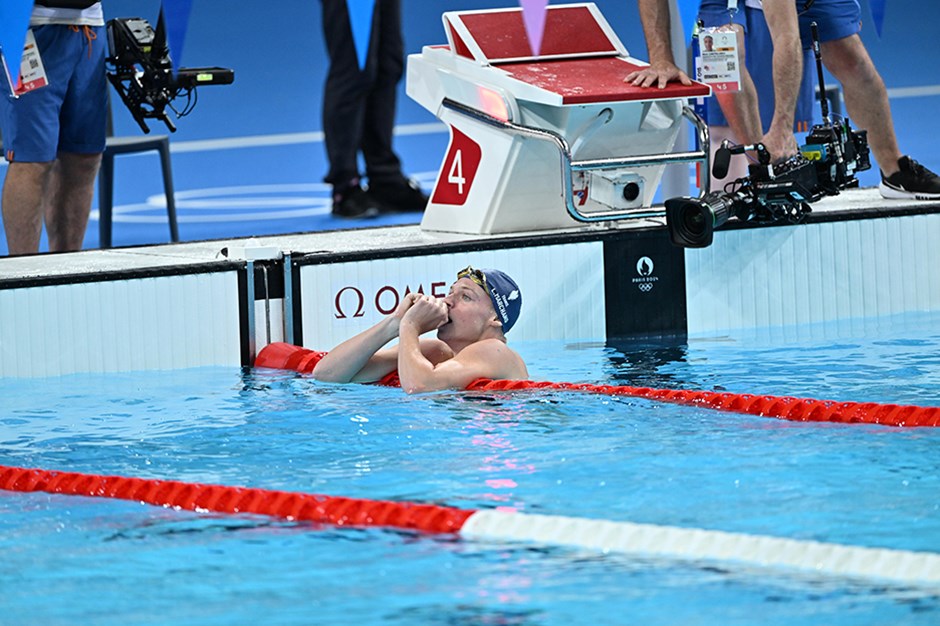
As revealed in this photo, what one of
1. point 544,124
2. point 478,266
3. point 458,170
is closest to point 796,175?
point 544,124

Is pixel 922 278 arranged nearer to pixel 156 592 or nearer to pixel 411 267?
pixel 411 267

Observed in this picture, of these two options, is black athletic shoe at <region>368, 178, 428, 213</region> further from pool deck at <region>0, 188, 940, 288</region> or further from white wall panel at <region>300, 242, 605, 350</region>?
white wall panel at <region>300, 242, 605, 350</region>

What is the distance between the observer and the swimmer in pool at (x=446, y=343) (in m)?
5.18

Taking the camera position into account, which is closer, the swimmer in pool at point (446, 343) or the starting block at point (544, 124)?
the swimmer in pool at point (446, 343)

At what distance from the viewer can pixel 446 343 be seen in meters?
5.44

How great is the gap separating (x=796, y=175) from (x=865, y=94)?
986 mm

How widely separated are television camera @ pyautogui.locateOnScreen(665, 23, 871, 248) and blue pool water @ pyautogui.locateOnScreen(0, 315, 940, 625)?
2.31 ft

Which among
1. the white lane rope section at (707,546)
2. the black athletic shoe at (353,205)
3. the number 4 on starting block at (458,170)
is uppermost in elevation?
the number 4 on starting block at (458,170)

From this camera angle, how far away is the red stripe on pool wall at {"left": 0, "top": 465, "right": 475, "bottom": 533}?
142 inches

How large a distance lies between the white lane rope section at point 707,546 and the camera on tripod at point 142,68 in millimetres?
3843

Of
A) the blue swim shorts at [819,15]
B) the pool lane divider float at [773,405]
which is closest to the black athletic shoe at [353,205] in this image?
the blue swim shorts at [819,15]

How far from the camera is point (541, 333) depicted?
648 centimetres

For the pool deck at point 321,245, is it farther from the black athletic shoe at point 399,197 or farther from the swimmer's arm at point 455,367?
the black athletic shoe at point 399,197

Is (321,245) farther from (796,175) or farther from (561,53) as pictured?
(796,175)
